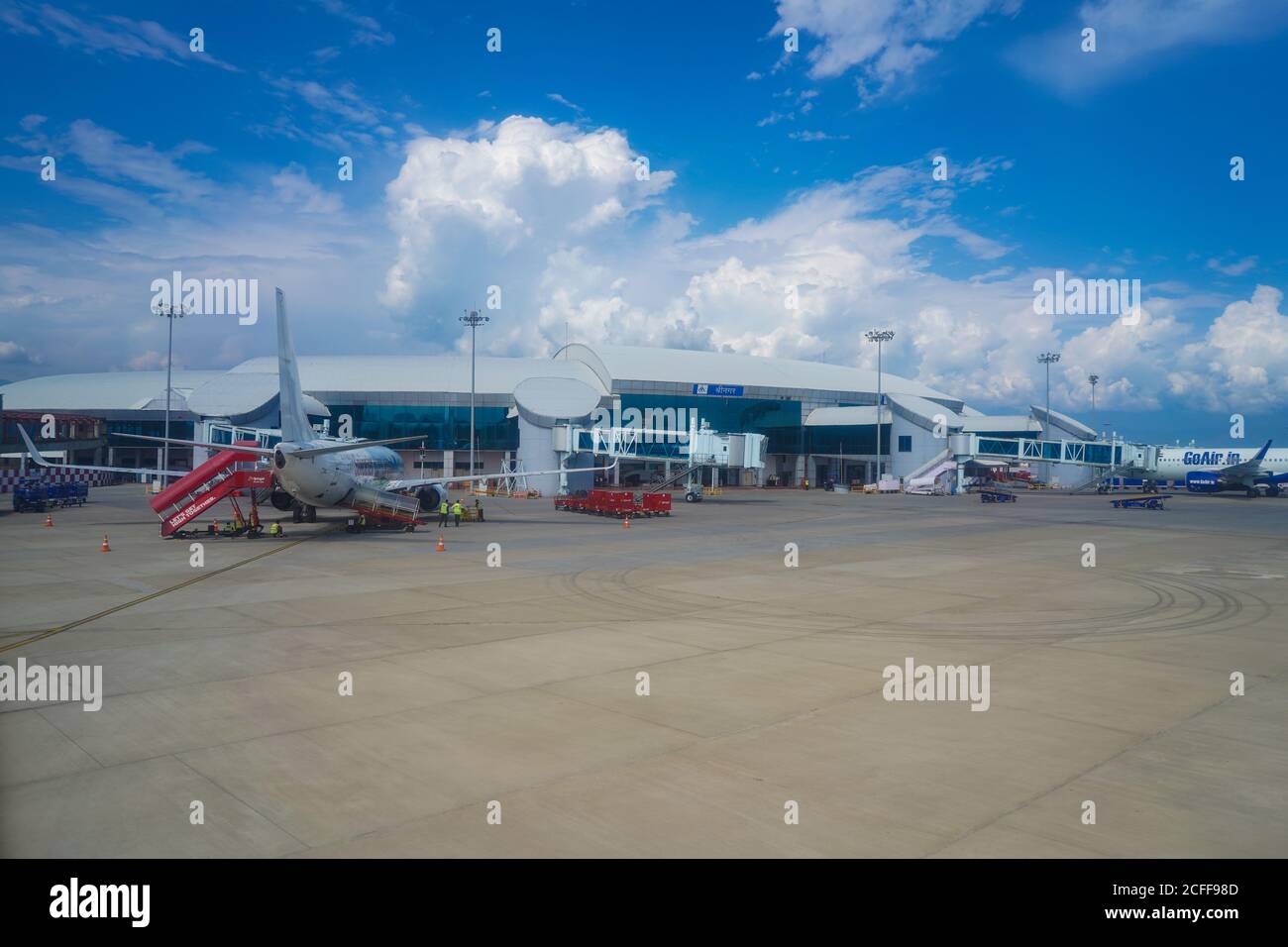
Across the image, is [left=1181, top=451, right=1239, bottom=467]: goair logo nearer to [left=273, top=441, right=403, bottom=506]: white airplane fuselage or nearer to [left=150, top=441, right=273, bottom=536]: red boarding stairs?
[left=273, top=441, right=403, bottom=506]: white airplane fuselage

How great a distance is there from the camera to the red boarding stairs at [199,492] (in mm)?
37031

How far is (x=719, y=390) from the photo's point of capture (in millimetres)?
107938

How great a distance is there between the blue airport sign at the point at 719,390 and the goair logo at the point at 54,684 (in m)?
94.6

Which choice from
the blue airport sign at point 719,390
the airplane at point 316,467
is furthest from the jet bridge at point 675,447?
the blue airport sign at point 719,390

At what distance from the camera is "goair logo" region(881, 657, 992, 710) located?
42.4 ft

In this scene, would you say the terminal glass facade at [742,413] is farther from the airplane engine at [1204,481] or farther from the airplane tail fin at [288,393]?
the airplane tail fin at [288,393]

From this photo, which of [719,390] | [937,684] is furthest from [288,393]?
[719,390]

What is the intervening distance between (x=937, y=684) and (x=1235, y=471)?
8949 centimetres

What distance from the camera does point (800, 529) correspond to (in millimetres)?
43781
